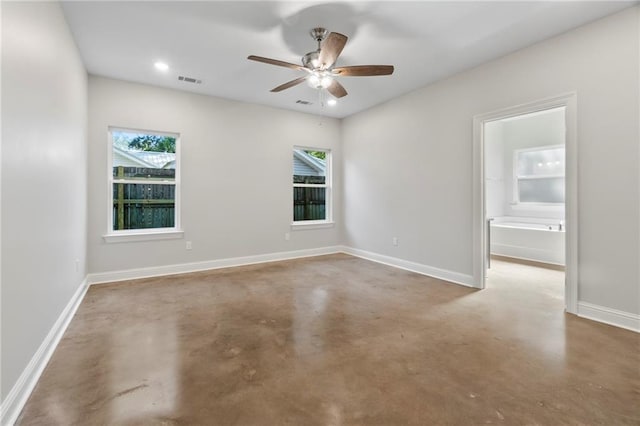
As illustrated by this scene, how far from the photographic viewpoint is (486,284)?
3.92m

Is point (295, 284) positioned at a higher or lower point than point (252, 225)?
lower

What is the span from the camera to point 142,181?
439 centimetres

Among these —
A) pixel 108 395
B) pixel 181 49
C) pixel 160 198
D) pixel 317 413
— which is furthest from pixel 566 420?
pixel 160 198

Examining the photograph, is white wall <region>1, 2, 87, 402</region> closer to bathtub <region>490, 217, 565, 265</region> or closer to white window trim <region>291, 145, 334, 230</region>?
white window trim <region>291, 145, 334, 230</region>

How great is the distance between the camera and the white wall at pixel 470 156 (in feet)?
8.59

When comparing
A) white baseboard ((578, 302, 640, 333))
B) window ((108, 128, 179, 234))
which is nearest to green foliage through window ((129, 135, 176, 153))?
window ((108, 128, 179, 234))

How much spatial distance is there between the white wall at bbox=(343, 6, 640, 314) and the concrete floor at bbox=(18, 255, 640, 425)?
0.74 m

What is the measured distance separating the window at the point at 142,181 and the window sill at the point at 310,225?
6.89 feet

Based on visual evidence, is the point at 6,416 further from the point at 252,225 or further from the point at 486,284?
A: the point at 486,284

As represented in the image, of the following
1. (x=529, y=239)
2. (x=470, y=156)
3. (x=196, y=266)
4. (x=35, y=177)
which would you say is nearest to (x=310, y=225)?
(x=196, y=266)

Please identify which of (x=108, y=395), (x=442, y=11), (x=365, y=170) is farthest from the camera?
(x=365, y=170)

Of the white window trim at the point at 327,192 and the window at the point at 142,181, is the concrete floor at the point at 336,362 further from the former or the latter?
the white window trim at the point at 327,192

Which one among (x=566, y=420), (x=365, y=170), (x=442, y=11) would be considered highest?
(x=442, y=11)

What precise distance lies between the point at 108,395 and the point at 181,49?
333cm
